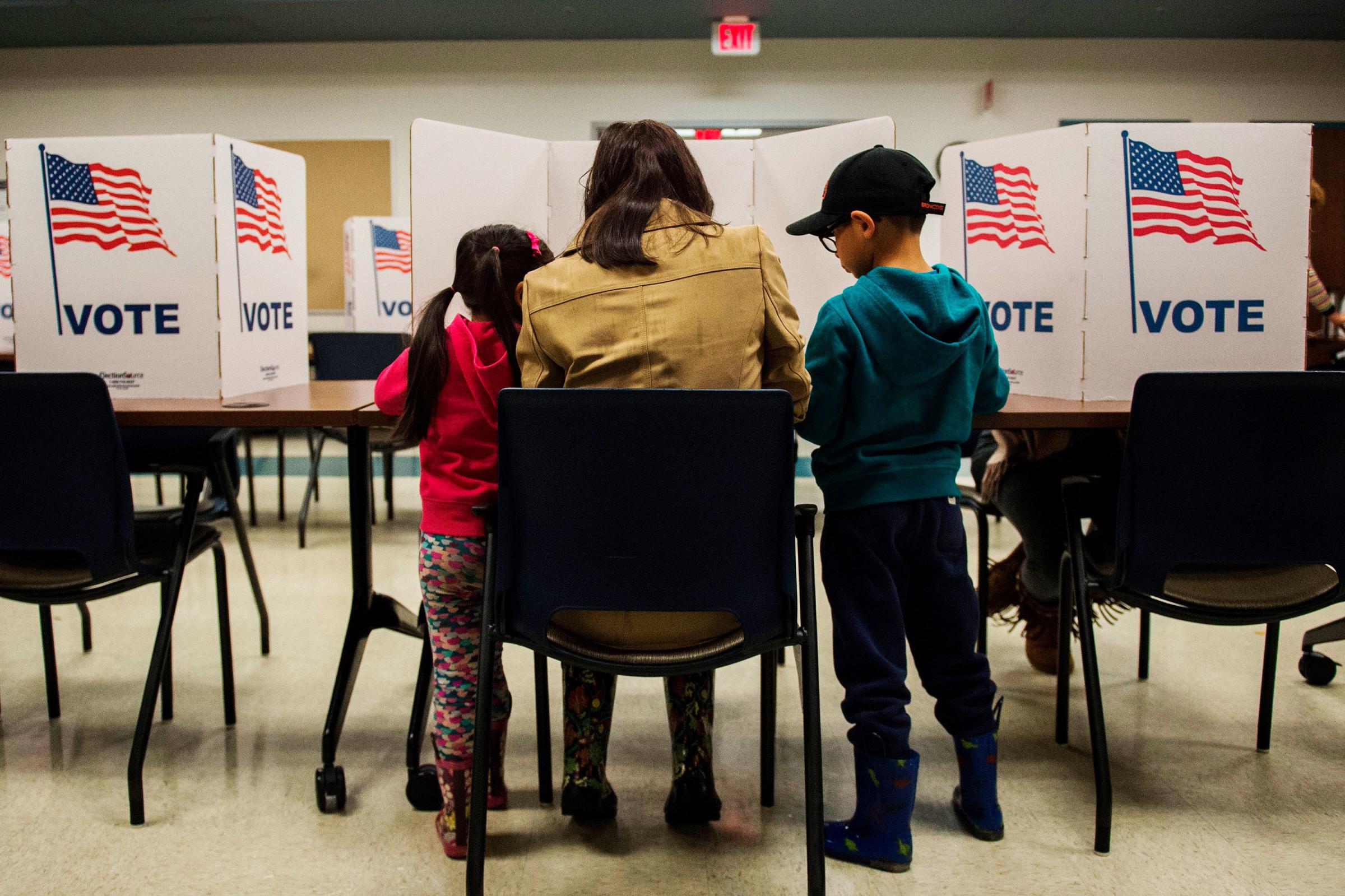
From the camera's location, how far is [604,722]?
153 cm

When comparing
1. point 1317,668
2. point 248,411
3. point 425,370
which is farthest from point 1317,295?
point 248,411

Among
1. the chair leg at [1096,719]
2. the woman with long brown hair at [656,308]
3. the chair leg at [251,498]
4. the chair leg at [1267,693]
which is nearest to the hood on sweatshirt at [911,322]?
the woman with long brown hair at [656,308]

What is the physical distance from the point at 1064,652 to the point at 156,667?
5.42 feet

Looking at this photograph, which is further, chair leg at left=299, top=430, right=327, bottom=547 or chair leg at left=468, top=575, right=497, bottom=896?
chair leg at left=299, top=430, right=327, bottom=547

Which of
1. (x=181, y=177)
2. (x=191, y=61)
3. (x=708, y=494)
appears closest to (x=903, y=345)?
(x=708, y=494)

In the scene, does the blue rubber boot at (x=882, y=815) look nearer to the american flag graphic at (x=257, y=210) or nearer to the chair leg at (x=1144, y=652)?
the chair leg at (x=1144, y=652)

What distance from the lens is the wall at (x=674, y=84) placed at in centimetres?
678

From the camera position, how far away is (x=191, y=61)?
6902mm

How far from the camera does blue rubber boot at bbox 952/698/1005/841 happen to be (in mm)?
1494

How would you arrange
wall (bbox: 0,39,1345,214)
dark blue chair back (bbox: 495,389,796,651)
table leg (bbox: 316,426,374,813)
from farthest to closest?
wall (bbox: 0,39,1345,214) → table leg (bbox: 316,426,374,813) → dark blue chair back (bbox: 495,389,796,651)

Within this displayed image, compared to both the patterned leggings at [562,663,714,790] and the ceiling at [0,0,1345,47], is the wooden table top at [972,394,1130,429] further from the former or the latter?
the ceiling at [0,0,1345,47]

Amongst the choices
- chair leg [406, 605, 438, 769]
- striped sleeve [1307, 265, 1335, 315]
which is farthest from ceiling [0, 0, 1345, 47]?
chair leg [406, 605, 438, 769]

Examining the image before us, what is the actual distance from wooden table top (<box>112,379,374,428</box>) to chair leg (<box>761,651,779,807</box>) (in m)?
0.82

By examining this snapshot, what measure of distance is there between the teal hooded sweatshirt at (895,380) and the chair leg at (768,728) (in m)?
0.35
